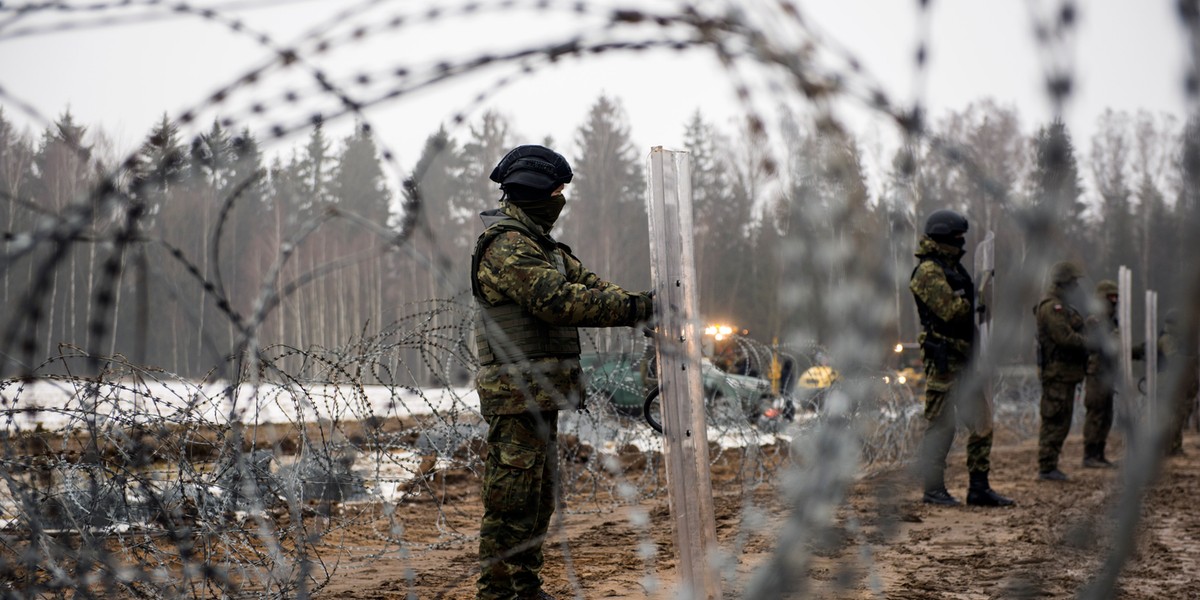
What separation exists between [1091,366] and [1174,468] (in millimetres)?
1176

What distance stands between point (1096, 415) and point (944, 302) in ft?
Result: 13.2

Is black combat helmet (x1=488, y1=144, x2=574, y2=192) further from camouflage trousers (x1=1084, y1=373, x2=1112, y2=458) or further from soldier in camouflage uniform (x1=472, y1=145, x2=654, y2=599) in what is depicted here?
camouflage trousers (x1=1084, y1=373, x2=1112, y2=458)

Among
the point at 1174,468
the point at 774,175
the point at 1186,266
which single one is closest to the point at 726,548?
the point at 774,175

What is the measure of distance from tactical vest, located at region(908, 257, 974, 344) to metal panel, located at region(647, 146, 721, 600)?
310 cm

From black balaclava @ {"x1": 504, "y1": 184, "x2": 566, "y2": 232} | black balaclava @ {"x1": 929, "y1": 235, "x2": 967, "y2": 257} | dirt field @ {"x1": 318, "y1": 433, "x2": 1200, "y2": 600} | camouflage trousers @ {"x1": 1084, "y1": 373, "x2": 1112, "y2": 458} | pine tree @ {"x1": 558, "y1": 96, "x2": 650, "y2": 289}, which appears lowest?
dirt field @ {"x1": 318, "y1": 433, "x2": 1200, "y2": 600}

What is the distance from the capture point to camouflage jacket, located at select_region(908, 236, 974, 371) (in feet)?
19.6

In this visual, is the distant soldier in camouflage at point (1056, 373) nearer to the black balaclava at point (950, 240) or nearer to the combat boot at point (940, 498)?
the combat boot at point (940, 498)

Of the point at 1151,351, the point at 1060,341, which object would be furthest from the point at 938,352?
the point at 1151,351

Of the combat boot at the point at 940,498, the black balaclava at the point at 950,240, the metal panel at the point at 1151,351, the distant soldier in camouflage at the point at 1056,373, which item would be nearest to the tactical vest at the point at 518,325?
the black balaclava at the point at 950,240

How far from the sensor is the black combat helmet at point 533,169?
3.63 metres

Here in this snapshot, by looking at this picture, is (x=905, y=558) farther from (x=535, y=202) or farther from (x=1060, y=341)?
(x=1060, y=341)

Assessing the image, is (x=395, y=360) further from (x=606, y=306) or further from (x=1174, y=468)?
(x=1174, y=468)

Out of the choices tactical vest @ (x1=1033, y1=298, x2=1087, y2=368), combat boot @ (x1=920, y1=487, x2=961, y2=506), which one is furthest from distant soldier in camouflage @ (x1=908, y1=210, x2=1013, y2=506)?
tactical vest @ (x1=1033, y1=298, x2=1087, y2=368)

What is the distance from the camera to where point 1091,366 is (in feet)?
28.9
